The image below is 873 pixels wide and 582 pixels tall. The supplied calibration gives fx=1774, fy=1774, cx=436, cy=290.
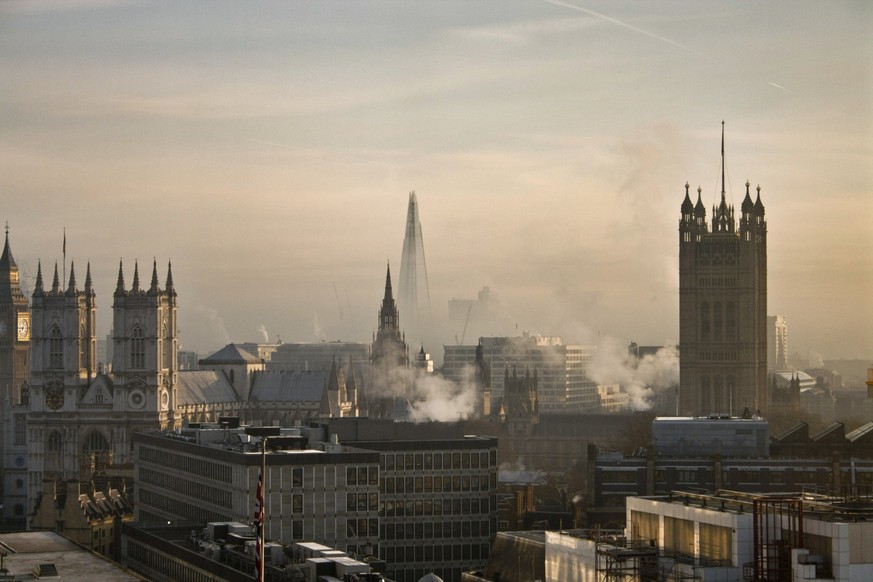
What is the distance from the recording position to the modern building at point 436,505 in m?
132

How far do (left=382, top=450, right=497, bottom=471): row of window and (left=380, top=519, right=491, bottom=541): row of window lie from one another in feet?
13.8

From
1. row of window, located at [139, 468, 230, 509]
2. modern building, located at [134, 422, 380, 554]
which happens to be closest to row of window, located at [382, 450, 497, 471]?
modern building, located at [134, 422, 380, 554]

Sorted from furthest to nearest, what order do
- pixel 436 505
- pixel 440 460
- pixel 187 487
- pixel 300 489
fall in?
pixel 187 487 < pixel 440 460 < pixel 436 505 < pixel 300 489

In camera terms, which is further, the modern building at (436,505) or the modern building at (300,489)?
the modern building at (436,505)

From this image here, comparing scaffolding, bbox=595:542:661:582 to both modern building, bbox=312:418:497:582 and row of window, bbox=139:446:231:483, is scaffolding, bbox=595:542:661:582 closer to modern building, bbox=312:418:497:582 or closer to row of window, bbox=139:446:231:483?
row of window, bbox=139:446:231:483

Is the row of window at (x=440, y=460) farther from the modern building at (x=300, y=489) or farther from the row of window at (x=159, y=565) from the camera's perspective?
the row of window at (x=159, y=565)

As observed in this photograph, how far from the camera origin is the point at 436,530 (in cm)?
13350

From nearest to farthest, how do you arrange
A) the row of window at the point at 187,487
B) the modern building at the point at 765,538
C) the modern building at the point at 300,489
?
the modern building at the point at 765,538, the modern building at the point at 300,489, the row of window at the point at 187,487

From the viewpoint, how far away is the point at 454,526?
134250 mm

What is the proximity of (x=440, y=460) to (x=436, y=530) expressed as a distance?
208 inches

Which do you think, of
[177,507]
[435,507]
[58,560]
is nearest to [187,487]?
[177,507]

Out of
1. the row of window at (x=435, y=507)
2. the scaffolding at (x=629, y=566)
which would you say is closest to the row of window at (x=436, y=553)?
the row of window at (x=435, y=507)

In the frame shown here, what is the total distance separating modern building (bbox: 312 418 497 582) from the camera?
132m

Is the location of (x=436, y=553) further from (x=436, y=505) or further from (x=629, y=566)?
(x=629, y=566)
